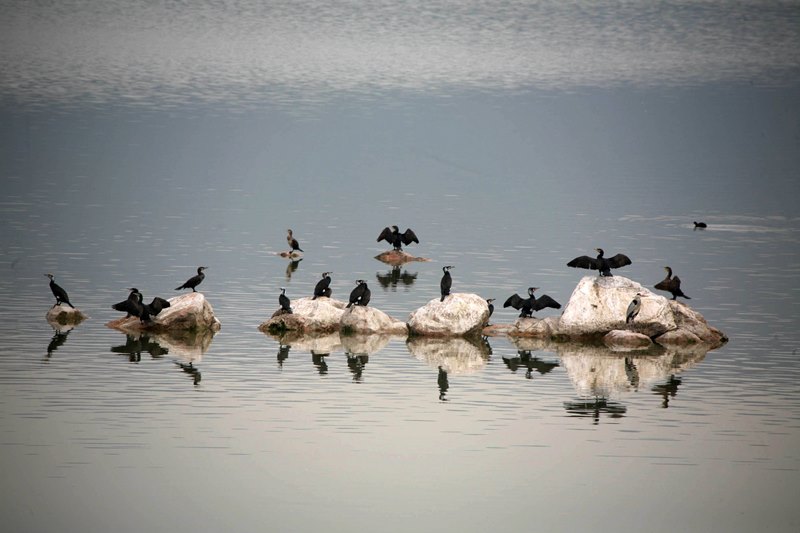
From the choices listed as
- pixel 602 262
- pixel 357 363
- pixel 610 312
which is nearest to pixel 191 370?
pixel 357 363

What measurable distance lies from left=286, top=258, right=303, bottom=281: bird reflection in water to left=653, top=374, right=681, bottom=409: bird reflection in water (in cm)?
1727

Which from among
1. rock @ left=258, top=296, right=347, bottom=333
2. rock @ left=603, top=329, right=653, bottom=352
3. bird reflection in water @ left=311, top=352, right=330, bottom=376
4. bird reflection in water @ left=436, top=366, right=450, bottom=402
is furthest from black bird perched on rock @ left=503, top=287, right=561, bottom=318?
bird reflection in water @ left=311, top=352, right=330, bottom=376

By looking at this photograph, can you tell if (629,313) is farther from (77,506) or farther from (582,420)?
(77,506)

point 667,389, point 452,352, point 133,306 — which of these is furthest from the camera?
point 133,306

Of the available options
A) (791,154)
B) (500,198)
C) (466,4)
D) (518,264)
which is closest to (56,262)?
(518,264)

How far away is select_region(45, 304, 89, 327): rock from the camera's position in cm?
3703

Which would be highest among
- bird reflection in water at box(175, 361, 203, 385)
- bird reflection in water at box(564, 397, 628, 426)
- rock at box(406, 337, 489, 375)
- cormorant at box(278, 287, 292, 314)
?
cormorant at box(278, 287, 292, 314)

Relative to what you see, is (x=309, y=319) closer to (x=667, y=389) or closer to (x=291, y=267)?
(x=667, y=389)

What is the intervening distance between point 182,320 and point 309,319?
121 inches

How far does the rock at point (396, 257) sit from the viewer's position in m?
51.6

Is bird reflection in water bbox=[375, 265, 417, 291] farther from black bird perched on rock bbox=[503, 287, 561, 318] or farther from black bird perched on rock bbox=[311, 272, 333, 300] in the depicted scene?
black bird perched on rock bbox=[503, 287, 561, 318]

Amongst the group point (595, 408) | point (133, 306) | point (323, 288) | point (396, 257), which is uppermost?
point (396, 257)

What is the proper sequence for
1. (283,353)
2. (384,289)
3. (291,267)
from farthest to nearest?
(291,267), (384,289), (283,353)

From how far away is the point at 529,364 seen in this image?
3350 centimetres
